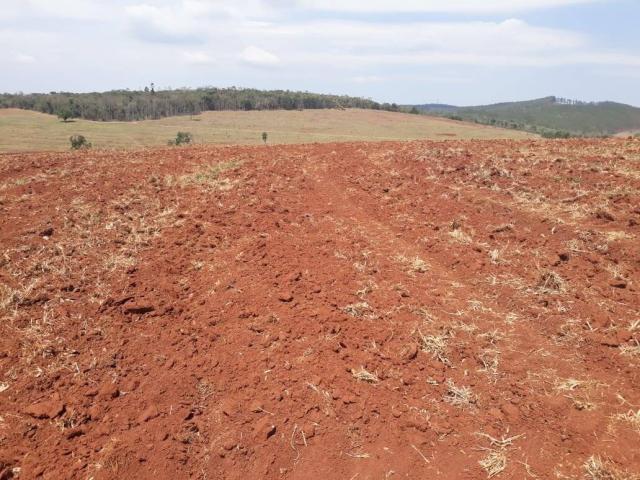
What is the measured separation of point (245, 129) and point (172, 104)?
35326 millimetres

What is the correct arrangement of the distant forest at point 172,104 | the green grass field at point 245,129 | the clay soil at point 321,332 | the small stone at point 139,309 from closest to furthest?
the clay soil at point 321,332, the small stone at point 139,309, the green grass field at point 245,129, the distant forest at point 172,104

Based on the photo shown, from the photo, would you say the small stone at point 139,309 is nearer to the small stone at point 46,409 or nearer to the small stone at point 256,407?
the small stone at point 46,409

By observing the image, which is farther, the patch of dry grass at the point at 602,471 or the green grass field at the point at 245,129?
the green grass field at the point at 245,129

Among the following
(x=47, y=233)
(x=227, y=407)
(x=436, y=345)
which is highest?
(x=47, y=233)

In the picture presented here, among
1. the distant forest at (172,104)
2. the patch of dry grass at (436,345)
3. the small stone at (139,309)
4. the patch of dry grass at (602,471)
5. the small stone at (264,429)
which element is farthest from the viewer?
the distant forest at (172,104)

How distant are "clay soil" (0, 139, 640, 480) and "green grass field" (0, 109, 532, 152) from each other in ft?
133

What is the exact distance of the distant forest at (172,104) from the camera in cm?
8975

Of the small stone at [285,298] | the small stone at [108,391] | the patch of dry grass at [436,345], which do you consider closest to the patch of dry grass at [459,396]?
the patch of dry grass at [436,345]

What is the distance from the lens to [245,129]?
7231cm

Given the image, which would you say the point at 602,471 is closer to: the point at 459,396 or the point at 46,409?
the point at 459,396

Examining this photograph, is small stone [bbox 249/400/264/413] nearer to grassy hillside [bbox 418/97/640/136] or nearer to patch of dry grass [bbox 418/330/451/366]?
patch of dry grass [bbox 418/330/451/366]

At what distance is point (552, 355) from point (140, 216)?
6.53m

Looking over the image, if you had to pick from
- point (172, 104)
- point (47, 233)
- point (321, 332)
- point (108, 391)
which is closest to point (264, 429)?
point (321, 332)

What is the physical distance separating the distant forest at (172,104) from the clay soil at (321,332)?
92389 mm
